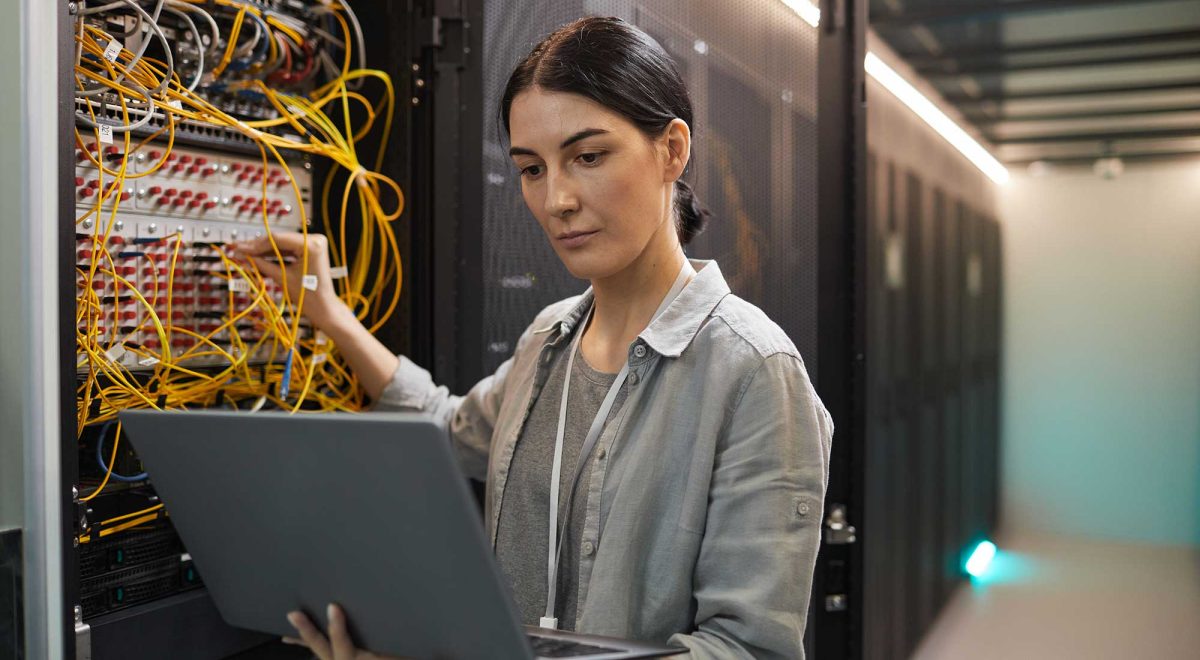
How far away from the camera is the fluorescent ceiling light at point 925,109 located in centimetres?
178

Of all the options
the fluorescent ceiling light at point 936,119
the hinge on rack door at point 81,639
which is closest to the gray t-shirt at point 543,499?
the hinge on rack door at point 81,639

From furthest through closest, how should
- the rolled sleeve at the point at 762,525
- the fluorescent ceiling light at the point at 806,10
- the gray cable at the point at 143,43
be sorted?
the fluorescent ceiling light at the point at 806,10
the gray cable at the point at 143,43
the rolled sleeve at the point at 762,525

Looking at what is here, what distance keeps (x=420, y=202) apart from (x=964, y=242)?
3.77ft

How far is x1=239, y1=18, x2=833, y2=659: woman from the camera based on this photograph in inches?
43.0

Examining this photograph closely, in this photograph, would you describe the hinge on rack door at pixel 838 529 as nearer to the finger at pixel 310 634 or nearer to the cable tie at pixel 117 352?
the finger at pixel 310 634

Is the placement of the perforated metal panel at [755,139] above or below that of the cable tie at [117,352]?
above

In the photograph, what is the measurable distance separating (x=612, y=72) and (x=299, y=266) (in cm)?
78

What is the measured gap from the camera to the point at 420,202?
1.92 metres

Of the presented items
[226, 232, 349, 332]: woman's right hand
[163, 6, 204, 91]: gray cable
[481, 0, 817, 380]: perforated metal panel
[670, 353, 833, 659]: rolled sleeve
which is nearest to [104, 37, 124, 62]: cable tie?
[163, 6, 204, 91]: gray cable

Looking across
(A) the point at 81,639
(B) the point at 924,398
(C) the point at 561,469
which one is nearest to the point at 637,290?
(C) the point at 561,469

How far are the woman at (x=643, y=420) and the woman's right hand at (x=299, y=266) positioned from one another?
514 millimetres

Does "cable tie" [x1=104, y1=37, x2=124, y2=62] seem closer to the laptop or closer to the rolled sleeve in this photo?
the laptop

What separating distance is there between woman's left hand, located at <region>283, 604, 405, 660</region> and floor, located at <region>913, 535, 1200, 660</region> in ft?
4.42

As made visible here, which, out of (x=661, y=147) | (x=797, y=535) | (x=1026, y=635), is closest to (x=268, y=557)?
(x=797, y=535)
